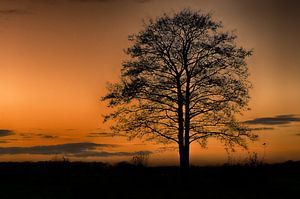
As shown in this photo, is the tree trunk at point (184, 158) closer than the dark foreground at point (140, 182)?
No

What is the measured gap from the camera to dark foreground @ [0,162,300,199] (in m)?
27.6

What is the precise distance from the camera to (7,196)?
27172 millimetres

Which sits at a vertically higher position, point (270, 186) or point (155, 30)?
point (155, 30)

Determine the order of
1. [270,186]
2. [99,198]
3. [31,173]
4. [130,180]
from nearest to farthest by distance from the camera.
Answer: [99,198]
[270,186]
[130,180]
[31,173]

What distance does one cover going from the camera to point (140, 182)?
32.1 metres

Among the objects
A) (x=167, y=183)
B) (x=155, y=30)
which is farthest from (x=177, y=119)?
(x=155, y=30)

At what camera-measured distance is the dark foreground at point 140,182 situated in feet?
90.6

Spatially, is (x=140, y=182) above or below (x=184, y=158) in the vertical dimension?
below

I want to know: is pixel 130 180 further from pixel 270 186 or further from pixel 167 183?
pixel 270 186

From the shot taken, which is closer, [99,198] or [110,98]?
[99,198]

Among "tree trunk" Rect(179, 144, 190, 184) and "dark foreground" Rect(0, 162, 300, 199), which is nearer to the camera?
"dark foreground" Rect(0, 162, 300, 199)

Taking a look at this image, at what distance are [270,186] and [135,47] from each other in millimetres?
13490

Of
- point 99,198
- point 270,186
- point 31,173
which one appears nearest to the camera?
point 99,198

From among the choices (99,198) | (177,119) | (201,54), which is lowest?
(99,198)
